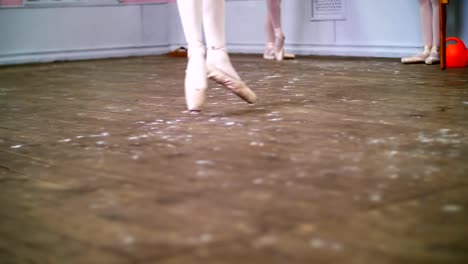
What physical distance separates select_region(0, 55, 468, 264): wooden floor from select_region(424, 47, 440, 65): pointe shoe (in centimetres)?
127

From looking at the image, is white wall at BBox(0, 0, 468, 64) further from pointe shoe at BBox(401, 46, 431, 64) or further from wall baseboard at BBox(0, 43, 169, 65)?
pointe shoe at BBox(401, 46, 431, 64)

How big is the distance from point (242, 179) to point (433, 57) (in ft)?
10.5

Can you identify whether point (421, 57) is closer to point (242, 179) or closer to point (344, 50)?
point (344, 50)

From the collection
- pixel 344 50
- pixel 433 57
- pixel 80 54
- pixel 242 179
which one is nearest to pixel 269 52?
pixel 344 50

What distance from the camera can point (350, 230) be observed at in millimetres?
1127

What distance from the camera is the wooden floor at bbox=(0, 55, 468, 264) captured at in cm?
108

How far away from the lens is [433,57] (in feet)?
14.5

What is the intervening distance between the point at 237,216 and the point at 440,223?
0.34 m

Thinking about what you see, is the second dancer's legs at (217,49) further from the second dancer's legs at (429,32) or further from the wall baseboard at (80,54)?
the wall baseboard at (80,54)

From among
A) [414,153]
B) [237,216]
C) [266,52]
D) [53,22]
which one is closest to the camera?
[237,216]

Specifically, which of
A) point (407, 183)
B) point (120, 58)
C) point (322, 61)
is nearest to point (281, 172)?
point (407, 183)

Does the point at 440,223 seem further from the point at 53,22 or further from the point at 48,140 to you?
the point at 53,22

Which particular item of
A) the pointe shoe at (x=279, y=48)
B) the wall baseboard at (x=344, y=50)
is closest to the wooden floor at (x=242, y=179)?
the wall baseboard at (x=344, y=50)

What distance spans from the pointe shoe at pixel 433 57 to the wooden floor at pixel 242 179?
127 cm
